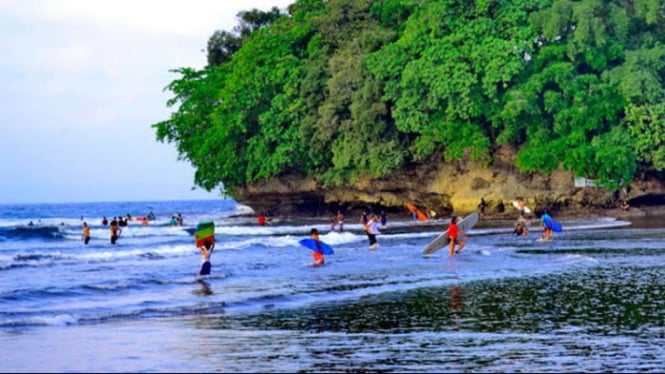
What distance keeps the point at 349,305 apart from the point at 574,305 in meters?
3.68

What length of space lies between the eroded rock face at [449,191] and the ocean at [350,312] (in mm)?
19078

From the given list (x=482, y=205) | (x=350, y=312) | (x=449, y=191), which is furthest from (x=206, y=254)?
(x=449, y=191)

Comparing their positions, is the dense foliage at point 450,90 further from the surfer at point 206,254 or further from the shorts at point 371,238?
the surfer at point 206,254

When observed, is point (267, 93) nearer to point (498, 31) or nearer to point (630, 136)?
point (498, 31)

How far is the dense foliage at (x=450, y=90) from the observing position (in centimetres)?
5025

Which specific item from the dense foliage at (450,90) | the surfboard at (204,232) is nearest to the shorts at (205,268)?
the surfboard at (204,232)

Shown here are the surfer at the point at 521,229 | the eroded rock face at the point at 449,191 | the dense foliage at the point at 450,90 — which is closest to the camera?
the surfer at the point at 521,229

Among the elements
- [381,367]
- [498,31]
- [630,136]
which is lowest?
[381,367]

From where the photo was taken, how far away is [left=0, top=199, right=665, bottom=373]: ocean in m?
12.5

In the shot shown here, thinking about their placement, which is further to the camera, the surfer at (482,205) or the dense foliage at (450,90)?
the surfer at (482,205)

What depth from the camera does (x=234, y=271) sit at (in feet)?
87.2

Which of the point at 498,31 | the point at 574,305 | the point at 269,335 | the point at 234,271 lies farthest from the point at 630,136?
the point at 269,335

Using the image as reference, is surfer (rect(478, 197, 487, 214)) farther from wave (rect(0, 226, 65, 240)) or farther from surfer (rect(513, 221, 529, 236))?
wave (rect(0, 226, 65, 240))

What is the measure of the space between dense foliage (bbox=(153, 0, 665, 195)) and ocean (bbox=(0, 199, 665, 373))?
17654mm
